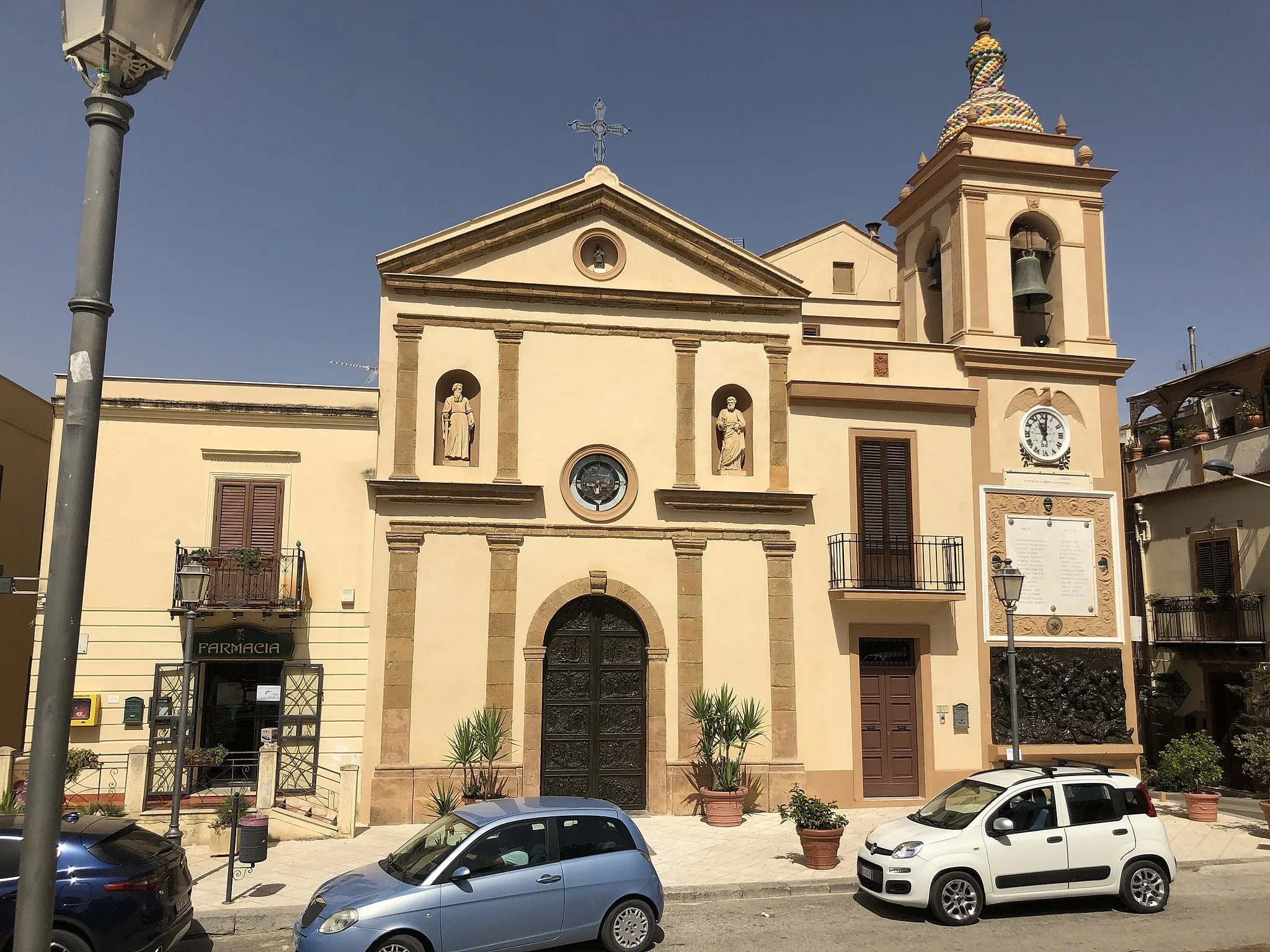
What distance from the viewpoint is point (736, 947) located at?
35.9 feet

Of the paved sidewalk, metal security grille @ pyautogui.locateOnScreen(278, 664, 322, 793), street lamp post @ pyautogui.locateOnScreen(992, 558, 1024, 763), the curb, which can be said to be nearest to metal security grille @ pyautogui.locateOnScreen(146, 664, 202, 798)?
metal security grille @ pyautogui.locateOnScreen(278, 664, 322, 793)

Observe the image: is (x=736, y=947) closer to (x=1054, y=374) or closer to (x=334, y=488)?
(x=334, y=488)

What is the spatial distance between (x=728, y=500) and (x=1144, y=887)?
31.4ft

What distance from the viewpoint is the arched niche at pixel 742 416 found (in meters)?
19.8

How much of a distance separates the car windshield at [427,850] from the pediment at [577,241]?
1145 centimetres

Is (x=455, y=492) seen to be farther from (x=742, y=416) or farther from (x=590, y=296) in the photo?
(x=742, y=416)

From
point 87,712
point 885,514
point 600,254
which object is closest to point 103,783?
point 87,712

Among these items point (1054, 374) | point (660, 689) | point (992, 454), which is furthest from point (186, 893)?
point (1054, 374)

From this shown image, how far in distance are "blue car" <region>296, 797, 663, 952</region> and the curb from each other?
2.15 m

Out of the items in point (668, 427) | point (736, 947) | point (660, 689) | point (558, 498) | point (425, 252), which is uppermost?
point (425, 252)

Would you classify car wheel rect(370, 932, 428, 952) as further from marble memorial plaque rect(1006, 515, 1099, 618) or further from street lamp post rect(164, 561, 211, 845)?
marble memorial plaque rect(1006, 515, 1099, 618)

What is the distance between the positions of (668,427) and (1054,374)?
27.7 ft

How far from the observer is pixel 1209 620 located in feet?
77.2

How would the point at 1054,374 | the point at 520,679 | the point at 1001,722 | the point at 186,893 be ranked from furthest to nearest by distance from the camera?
the point at 1054,374 < the point at 1001,722 < the point at 520,679 < the point at 186,893
